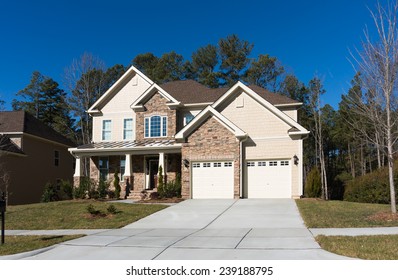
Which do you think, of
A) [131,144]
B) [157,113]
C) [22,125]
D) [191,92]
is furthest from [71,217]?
[22,125]

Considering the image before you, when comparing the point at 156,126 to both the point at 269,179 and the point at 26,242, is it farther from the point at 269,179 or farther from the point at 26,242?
the point at 26,242

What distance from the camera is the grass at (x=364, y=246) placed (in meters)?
7.68

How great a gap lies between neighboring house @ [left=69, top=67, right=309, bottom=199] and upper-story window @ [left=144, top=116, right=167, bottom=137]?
0.21 ft

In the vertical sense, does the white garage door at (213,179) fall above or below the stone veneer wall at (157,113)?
below

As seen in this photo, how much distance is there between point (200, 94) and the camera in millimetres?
27125

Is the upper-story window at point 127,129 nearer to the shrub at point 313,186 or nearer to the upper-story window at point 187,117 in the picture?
the upper-story window at point 187,117

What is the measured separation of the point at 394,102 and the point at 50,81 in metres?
48.7

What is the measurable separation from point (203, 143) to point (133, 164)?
587cm

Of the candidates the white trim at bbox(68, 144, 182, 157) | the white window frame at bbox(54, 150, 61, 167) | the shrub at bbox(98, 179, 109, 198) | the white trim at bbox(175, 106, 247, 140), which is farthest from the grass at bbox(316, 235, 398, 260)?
the white window frame at bbox(54, 150, 61, 167)

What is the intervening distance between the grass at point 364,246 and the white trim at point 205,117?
37.6ft

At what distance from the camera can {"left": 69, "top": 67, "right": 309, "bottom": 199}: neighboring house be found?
21.5m

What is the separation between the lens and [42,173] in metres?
31.6

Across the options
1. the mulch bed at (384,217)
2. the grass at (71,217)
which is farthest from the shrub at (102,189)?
the mulch bed at (384,217)

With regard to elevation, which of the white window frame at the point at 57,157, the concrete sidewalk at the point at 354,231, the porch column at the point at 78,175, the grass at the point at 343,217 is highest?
the white window frame at the point at 57,157
